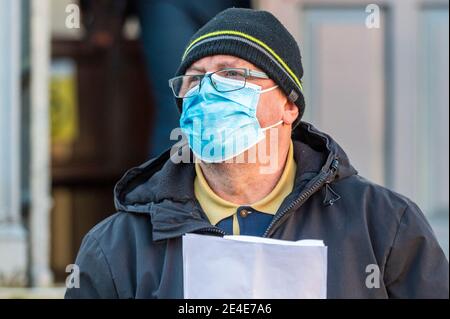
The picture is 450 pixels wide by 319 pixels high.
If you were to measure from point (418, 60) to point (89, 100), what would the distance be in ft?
7.98

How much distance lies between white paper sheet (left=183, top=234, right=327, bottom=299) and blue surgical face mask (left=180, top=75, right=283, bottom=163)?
0.28 meters

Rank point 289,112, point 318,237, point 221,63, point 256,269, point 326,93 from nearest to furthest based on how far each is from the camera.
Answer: point 256,269
point 318,237
point 221,63
point 289,112
point 326,93

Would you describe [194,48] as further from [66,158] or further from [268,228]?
[66,158]

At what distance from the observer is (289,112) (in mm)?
2584

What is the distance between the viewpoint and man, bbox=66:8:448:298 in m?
2.36

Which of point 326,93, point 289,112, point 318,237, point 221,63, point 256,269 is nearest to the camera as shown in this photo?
point 256,269

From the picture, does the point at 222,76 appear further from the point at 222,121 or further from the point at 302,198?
the point at 302,198

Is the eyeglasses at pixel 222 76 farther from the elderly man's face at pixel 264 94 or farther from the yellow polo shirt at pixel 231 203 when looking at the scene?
the yellow polo shirt at pixel 231 203

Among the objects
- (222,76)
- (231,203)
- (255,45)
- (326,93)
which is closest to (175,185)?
(231,203)

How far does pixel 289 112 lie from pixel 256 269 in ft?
1.61

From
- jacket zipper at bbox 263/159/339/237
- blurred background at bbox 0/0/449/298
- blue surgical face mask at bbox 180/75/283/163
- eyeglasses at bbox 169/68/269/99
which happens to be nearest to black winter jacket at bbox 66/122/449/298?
jacket zipper at bbox 263/159/339/237

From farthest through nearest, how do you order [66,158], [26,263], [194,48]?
[66,158], [26,263], [194,48]

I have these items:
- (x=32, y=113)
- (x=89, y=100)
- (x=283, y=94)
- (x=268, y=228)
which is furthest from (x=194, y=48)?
(x=89, y=100)
